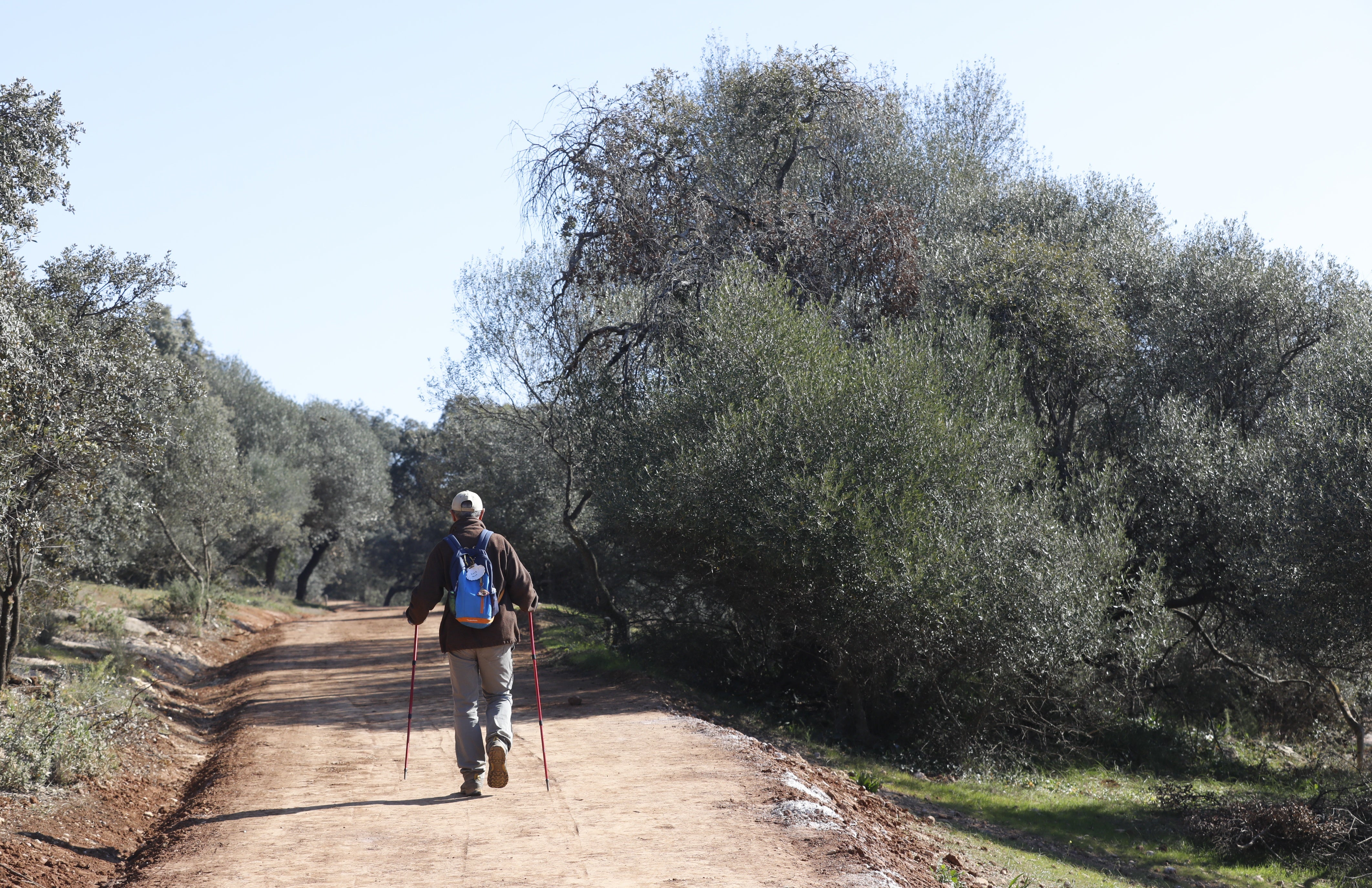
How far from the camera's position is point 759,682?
17.1 m

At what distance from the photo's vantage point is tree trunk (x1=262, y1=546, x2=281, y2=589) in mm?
45188

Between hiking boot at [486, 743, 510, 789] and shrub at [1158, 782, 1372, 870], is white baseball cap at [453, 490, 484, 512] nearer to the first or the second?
hiking boot at [486, 743, 510, 789]

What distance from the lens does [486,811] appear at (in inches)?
296

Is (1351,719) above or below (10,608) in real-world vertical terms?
below

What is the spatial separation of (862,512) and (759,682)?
188 inches

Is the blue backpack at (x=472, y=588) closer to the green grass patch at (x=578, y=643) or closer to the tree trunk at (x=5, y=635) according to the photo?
the green grass patch at (x=578, y=643)

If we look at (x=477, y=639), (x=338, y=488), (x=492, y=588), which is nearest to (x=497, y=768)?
(x=477, y=639)

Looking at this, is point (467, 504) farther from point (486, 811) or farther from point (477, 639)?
point (486, 811)

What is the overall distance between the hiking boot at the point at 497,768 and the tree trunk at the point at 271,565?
40545mm

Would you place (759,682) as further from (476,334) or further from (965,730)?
(476,334)

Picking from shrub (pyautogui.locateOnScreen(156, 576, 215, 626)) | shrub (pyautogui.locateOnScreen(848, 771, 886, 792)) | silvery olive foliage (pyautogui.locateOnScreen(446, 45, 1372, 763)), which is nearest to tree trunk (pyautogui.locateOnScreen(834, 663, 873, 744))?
silvery olive foliage (pyautogui.locateOnScreen(446, 45, 1372, 763))

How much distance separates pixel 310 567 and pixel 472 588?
44837mm

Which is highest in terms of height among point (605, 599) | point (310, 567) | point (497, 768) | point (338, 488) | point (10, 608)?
point (338, 488)

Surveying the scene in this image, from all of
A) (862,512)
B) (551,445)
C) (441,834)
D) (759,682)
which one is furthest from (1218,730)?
(441,834)
